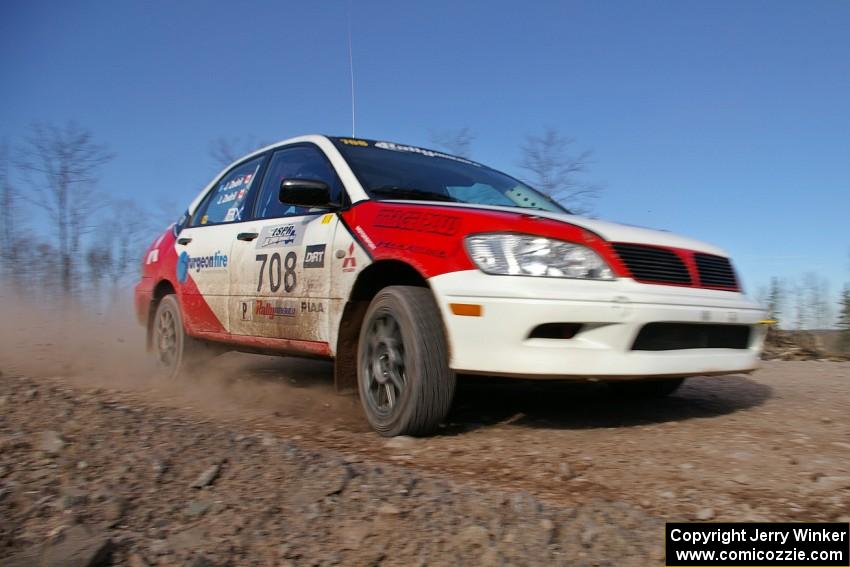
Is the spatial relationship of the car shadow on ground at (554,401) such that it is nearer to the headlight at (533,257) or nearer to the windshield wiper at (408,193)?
the headlight at (533,257)

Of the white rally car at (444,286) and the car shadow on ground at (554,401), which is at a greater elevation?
the white rally car at (444,286)

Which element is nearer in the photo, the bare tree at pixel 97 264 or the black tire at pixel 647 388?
the black tire at pixel 647 388

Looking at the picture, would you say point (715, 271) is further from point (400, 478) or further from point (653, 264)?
point (400, 478)

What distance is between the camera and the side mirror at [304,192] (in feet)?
11.0

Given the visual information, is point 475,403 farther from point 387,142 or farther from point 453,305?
point 387,142

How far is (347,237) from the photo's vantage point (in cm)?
338

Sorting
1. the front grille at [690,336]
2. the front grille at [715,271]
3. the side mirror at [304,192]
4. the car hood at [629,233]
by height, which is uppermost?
the side mirror at [304,192]

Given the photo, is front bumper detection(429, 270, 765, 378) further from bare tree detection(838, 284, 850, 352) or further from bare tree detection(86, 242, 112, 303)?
bare tree detection(86, 242, 112, 303)

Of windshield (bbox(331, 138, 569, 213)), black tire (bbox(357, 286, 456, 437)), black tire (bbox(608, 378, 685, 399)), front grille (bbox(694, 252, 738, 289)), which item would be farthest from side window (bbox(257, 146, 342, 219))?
black tire (bbox(608, 378, 685, 399))

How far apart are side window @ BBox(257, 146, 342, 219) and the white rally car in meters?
0.01

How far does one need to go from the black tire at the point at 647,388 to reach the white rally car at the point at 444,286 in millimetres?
16

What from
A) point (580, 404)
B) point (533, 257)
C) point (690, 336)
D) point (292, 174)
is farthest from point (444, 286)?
point (292, 174)

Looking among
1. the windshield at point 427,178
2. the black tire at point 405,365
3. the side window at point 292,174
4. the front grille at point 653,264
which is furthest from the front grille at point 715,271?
the side window at point 292,174

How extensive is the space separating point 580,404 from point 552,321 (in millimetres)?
1486
